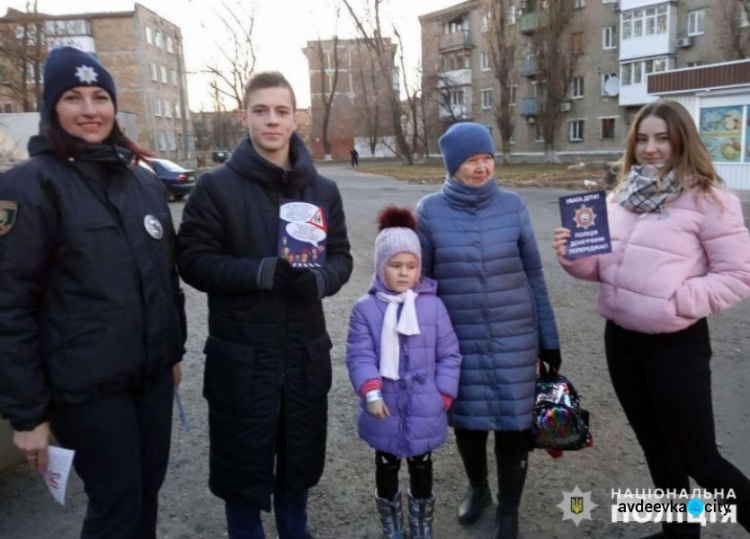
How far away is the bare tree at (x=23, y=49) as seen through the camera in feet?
68.9

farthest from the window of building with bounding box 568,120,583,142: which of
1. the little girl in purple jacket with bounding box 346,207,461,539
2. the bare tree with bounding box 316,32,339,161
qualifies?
the little girl in purple jacket with bounding box 346,207,461,539

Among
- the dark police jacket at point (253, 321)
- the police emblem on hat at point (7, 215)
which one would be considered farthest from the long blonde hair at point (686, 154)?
the police emblem on hat at point (7, 215)

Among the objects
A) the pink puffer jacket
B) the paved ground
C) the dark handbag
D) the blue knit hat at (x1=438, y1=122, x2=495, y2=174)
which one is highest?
the blue knit hat at (x1=438, y1=122, x2=495, y2=174)

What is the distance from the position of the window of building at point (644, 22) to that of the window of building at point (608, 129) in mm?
5346

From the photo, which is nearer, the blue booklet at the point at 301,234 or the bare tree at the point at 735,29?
the blue booklet at the point at 301,234

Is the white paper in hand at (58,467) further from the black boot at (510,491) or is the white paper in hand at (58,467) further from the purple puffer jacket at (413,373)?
the black boot at (510,491)

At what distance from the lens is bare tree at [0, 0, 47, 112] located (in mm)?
21016

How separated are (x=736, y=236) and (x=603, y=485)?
5.57 ft

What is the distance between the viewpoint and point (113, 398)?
2.26 m

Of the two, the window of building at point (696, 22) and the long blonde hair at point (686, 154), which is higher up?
the window of building at point (696, 22)

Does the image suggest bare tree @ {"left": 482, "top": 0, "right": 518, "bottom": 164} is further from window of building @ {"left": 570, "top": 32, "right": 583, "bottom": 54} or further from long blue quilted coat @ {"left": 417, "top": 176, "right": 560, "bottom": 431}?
long blue quilted coat @ {"left": 417, "top": 176, "right": 560, "bottom": 431}

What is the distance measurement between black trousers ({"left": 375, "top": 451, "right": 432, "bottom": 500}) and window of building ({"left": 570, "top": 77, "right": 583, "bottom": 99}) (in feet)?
144

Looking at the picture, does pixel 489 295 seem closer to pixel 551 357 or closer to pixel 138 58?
pixel 551 357

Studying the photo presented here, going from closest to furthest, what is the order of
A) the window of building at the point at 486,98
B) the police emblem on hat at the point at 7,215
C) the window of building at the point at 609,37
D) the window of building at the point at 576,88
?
the police emblem on hat at the point at 7,215 < the window of building at the point at 609,37 < the window of building at the point at 576,88 < the window of building at the point at 486,98
